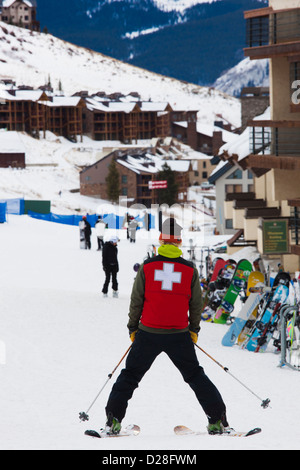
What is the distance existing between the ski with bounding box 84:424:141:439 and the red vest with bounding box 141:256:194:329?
916 mm

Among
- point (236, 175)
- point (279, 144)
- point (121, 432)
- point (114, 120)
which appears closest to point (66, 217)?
point (236, 175)

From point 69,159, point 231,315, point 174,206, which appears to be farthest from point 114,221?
point 69,159

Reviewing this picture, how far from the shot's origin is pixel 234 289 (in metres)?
14.4

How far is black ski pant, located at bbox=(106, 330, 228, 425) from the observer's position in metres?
6.16

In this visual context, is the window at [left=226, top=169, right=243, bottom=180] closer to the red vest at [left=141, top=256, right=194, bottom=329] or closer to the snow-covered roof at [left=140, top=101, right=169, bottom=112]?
the red vest at [left=141, top=256, right=194, bottom=329]

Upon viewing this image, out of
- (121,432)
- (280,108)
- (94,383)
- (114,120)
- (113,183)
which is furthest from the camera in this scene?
(114,120)

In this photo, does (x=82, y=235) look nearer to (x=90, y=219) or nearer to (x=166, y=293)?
(x=90, y=219)

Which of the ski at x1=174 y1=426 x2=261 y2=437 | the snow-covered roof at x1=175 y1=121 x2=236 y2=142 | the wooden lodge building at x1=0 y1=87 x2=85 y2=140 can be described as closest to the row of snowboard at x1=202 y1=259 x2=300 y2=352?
the ski at x1=174 y1=426 x2=261 y2=437

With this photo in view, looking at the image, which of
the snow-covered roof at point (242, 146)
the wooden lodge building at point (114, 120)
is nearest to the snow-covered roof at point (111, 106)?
the wooden lodge building at point (114, 120)

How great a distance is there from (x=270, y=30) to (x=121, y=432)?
17.1 meters

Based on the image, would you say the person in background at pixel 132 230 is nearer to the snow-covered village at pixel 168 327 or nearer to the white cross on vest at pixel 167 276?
the snow-covered village at pixel 168 327
